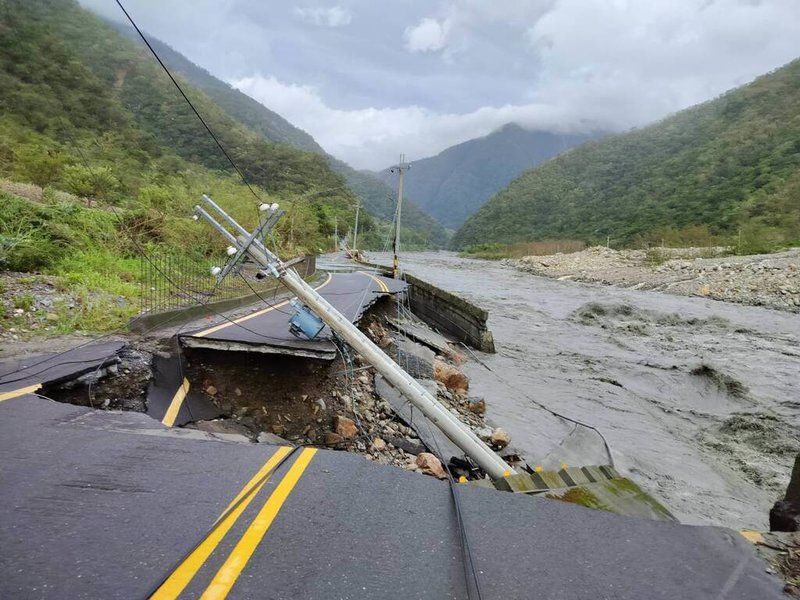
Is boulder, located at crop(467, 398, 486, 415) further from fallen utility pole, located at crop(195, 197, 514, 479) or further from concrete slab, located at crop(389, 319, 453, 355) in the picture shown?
concrete slab, located at crop(389, 319, 453, 355)

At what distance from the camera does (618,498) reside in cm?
405

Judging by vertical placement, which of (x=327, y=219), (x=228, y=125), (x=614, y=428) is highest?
(x=228, y=125)

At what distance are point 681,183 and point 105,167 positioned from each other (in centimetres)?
8042

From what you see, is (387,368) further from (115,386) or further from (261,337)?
(115,386)

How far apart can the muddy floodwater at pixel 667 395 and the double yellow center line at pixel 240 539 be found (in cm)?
411

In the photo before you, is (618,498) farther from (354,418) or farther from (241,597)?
(354,418)

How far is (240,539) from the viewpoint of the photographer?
300 cm

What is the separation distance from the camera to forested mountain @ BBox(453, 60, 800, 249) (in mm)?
53156

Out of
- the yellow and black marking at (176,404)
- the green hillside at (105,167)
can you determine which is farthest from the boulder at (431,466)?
the green hillside at (105,167)

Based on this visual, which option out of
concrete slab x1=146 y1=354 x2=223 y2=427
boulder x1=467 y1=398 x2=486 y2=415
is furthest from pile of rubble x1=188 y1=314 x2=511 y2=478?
boulder x1=467 y1=398 x2=486 y2=415

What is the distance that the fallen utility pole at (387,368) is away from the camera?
542 centimetres

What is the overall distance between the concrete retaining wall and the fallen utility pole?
9.95 meters

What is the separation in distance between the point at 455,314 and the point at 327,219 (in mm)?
44939

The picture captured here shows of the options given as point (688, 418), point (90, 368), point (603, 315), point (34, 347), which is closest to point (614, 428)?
point (688, 418)
